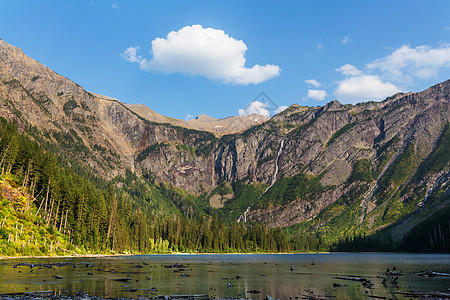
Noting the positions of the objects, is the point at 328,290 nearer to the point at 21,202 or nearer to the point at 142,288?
the point at 142,288

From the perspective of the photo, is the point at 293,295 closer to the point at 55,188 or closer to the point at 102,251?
the point at 55,188

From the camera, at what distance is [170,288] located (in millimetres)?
39094

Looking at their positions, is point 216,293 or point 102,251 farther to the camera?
point 102,251

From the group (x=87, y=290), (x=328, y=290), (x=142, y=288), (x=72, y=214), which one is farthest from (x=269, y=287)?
(x=72, y=214)

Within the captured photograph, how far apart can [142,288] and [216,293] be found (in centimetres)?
837

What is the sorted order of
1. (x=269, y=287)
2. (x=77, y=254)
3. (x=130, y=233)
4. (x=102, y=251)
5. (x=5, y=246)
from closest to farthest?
(x=269, y=287) < (x=5, y=246) < (x=77, y=254) < (x=102, y=251) < (x=130, y=233)

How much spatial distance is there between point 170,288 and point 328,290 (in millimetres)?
17923

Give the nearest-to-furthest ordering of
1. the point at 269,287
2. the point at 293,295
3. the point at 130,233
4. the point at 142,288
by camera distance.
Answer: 1. the point at 293,295
2. the point at 142,288
3. the point at 269,287
4. the point at 130,233

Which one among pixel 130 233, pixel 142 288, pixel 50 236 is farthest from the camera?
pixel 130 233

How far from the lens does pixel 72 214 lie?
412ft

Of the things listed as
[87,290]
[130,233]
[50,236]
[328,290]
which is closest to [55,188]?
[50,236]

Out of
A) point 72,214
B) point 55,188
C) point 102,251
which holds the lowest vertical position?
point 102,251

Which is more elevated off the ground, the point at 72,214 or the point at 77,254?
the point at 72,214

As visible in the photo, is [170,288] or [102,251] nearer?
[170,288]
